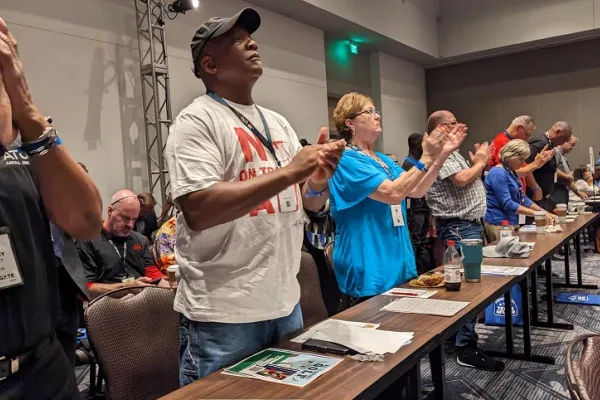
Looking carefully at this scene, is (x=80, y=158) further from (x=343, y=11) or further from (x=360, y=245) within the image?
(x=343, y=11)

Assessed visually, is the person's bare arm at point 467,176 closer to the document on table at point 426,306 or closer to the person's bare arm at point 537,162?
the document on table at point 426,306

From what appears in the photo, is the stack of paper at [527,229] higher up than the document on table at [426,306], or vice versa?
the document on table at [426,306]

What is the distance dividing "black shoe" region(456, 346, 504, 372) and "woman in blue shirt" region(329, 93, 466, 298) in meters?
1.13

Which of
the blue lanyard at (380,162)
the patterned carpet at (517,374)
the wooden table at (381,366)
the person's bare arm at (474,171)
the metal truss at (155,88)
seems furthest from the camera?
the metal truss at (155,88)

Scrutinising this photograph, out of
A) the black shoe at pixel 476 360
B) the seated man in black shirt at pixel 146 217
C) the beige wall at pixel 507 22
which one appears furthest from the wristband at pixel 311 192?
the beige wall at pixel 507 22

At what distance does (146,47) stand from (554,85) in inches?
327

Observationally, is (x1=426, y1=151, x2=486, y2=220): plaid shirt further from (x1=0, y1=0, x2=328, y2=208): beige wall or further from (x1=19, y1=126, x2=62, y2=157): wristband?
(x1=0, y1=0, x2=328, y2=208): beige wall

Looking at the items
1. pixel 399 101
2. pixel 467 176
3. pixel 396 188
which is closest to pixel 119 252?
pixel 396 188

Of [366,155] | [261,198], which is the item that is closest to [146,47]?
[366,155]

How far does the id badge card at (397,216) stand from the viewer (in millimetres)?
2277

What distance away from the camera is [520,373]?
308 centimetres

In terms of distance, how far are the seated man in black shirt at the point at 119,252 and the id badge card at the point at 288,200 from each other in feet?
6.06

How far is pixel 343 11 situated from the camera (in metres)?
8.07

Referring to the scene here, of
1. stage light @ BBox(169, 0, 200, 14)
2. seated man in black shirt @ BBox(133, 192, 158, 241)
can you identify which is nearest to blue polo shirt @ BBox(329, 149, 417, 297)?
seated man in black shirt @ BBox(133, 192, 158, 241)
